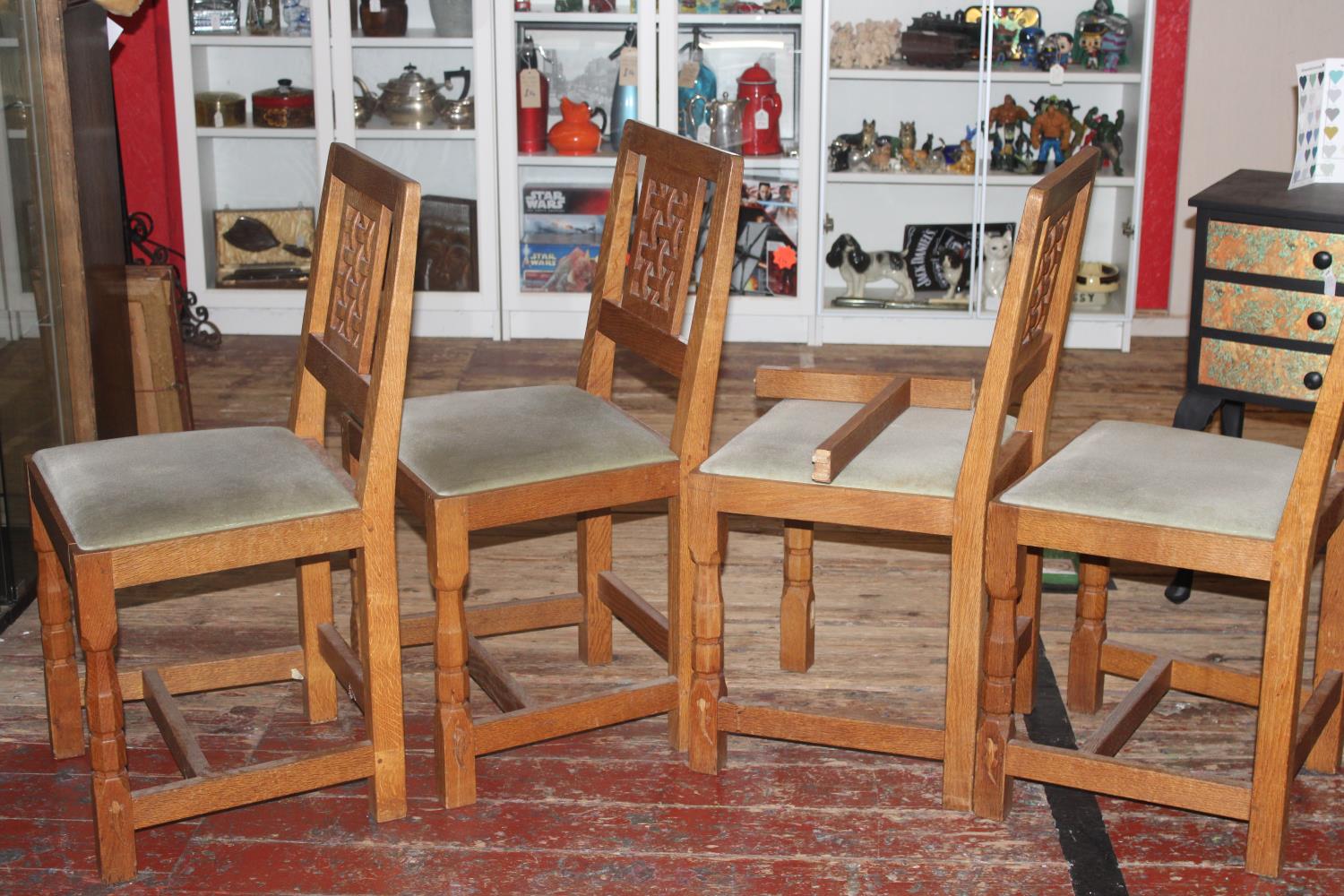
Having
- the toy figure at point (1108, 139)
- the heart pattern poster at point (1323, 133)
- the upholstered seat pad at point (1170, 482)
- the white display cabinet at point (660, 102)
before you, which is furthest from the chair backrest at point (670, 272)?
the toy figure at point (1108, 139)

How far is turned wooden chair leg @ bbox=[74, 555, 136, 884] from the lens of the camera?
194 cm

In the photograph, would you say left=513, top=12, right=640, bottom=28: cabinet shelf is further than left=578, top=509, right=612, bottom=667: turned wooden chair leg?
Yes

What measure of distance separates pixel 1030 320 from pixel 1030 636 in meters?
0.54

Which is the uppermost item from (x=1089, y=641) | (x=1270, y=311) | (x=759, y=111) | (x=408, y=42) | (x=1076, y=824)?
(x=408, y=42)

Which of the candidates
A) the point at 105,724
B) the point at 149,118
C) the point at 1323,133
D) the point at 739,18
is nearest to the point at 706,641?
the point at 105,724

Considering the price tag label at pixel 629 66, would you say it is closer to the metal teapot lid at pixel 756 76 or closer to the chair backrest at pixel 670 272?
the metal teapot lid at pixel 756 76

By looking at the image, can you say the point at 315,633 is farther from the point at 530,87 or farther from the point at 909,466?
the point at 530,87

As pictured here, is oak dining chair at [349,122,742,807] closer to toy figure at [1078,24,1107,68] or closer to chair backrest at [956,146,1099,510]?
chair backrest at [956,146,1099,510]

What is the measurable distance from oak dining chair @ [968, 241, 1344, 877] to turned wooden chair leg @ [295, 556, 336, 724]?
104 centimetres

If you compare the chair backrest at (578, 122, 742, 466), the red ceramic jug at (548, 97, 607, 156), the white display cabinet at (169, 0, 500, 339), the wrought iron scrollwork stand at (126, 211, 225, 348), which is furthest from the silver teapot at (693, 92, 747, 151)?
the chair backrest at (578, 122, 742, 466)

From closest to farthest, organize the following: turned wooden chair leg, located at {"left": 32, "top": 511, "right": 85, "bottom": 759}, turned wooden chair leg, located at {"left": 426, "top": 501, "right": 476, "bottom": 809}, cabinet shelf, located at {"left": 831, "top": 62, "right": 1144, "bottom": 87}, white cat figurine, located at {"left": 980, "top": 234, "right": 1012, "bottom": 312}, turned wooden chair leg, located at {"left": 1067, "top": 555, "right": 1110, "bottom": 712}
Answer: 1. turned wooden chair leg, located at {"left": 426, "top": 501, "right": 476, "bottom": 809}
2. turned wooden chair leg, located at {"left": 32, "top": 511, "right": 85, "bottom": 759}
3. turned wooden chair leg, located at {"left": 1067, "top": 555, "right": 1110, "bottom": 712}
4. cabinet shelf, located at {"left": 831, "top": 62, "right": 1144, "bottom": 87}
5. white cat figurine, located at {"left": 980, "top": 234, "right": 1012, "bottom": 312}

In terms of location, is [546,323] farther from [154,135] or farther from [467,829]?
[467,829]

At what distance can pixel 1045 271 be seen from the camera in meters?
2.22

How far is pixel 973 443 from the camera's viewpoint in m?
2.09
